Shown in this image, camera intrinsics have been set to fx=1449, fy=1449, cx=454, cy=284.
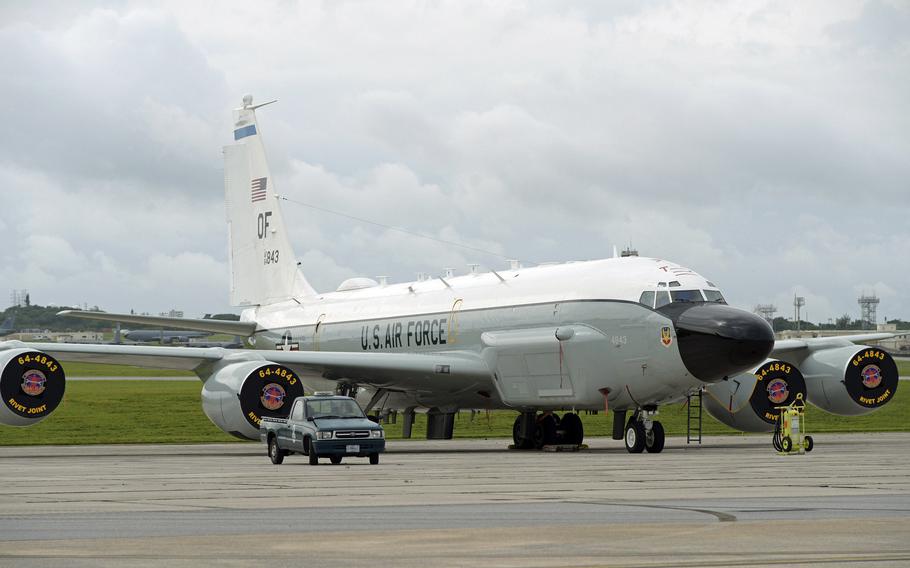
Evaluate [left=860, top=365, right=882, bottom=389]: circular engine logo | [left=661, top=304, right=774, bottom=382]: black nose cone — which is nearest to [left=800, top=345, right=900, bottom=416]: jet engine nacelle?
[left=860, top=365, right=882, bottom=389]: circular engine logo

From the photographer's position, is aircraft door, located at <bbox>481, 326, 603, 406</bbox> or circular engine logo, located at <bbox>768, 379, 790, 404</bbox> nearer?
aircraft door, located at <bbox>481, 326, 603, 406</bbox>

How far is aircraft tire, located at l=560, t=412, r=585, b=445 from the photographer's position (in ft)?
119

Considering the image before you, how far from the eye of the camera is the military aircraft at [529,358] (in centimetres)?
3142

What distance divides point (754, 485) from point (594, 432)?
2978 cm

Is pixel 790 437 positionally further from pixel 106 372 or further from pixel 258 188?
pixel 106 372

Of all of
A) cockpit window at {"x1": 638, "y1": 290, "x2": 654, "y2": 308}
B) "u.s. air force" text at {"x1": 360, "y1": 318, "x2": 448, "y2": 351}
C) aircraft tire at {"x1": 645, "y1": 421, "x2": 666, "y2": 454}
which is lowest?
aircraft tire at {"x1": 645, "y1": 421, "x2": 666, "y2": 454}

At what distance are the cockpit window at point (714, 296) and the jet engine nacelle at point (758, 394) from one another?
588 centimetres

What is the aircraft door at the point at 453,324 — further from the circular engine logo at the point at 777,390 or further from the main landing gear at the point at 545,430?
the circular engine logo at the point at 777,390

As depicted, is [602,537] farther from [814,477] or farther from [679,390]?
[679,390]

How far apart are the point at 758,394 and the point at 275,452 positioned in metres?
14.4

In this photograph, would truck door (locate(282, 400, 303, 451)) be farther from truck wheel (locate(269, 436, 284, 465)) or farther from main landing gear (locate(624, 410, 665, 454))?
Result: main landing gear (locate(624, 410, 665, 454))

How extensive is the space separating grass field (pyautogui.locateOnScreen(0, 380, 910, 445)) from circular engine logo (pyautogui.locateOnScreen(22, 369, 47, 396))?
921 centimetres

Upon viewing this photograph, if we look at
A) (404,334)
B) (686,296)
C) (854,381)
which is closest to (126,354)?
(404,334)

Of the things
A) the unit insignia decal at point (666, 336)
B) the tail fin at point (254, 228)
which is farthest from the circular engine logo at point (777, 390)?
the tail fin at point (254, 228)
